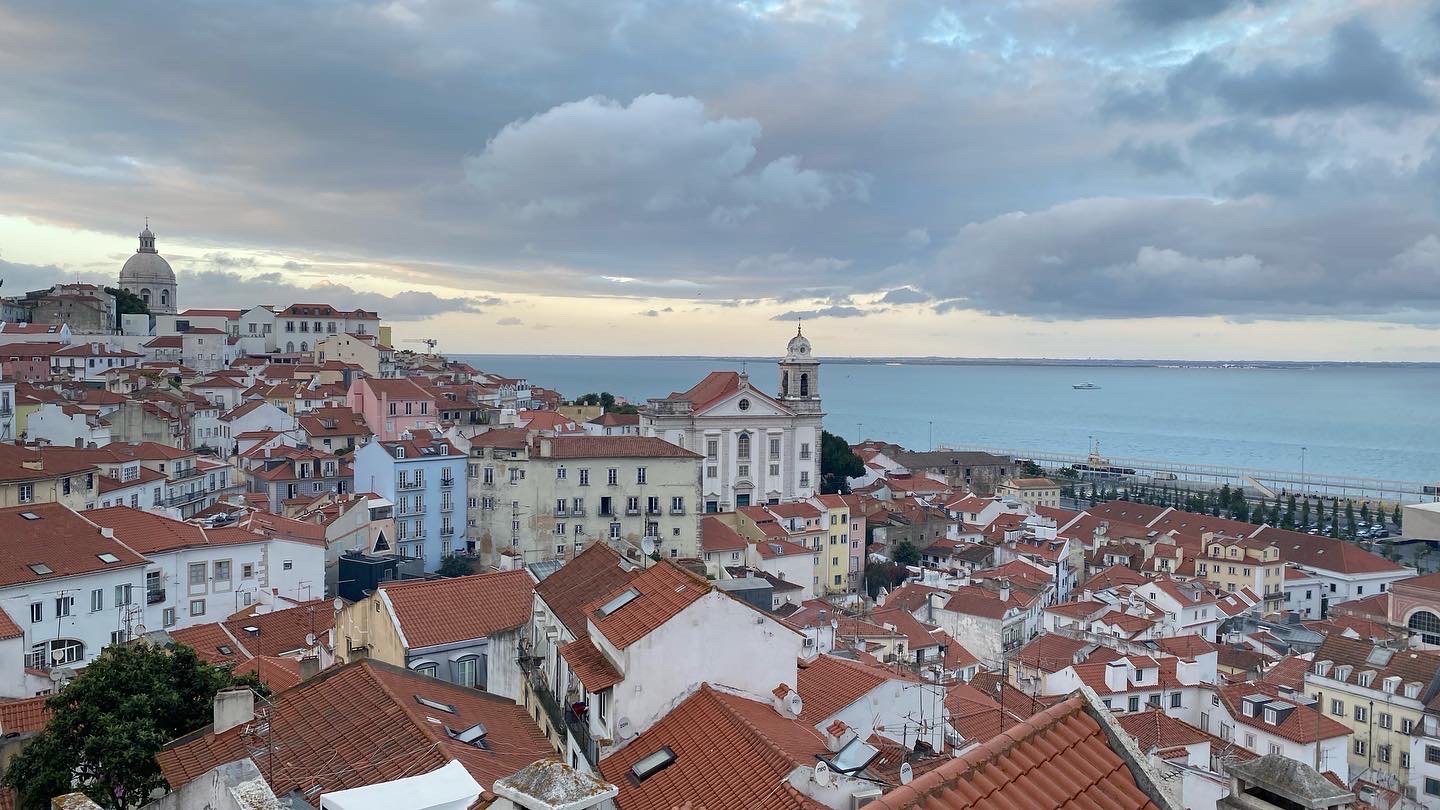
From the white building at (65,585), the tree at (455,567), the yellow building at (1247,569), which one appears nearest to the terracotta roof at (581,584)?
the white building at (65,585)

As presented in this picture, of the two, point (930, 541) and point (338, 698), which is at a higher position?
point (338, 698)

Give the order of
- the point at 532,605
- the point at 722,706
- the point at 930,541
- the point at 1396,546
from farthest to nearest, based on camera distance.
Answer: the point at 1396,546 → the point at 930,541 → the point at 532,605 → the point at 722,706

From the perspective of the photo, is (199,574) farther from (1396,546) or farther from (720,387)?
(1396,546)

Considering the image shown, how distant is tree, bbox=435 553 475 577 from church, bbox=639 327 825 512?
876 inches

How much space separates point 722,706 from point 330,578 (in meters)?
24.7

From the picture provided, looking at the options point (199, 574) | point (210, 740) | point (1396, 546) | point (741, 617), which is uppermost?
point (741, 617)

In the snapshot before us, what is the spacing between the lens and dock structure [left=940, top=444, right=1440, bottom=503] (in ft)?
291

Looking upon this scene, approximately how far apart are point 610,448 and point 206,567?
17.5 m

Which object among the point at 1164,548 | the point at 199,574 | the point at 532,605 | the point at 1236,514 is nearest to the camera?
the point at 532,605

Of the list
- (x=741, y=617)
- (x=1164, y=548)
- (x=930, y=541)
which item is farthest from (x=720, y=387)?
(x=741, y=617)

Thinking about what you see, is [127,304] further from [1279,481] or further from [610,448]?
[1279,481]

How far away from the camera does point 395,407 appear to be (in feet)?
169

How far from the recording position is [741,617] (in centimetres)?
1014

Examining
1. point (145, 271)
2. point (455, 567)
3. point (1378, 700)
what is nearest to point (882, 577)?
point (455, 567)
